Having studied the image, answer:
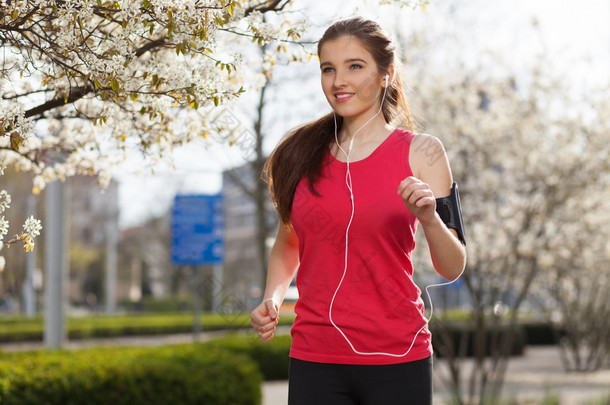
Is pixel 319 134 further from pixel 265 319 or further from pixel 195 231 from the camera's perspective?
pixel 195 231

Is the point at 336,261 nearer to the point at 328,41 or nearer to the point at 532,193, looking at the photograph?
the point at 328,41

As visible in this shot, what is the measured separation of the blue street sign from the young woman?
6936 mm

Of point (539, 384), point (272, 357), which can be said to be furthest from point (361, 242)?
point (539, 384)

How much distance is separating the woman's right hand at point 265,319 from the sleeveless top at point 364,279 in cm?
7

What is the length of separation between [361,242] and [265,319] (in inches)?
13.6

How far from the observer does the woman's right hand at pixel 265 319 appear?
2.00 meters

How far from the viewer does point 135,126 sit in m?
2.55

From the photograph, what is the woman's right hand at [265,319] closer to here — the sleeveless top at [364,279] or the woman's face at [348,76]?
the sleeveless top at [364,279]

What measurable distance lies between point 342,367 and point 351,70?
807 mm

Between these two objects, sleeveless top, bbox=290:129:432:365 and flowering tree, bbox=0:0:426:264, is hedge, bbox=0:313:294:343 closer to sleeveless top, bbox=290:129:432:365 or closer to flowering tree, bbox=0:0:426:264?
flowering tree, bbox=0:0:426:264

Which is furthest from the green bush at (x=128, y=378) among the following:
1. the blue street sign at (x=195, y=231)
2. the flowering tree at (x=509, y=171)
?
the flowering tree at (x=509, y=171)

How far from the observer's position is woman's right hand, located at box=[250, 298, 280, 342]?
2.00 m

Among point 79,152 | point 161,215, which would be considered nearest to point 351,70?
point 79,152

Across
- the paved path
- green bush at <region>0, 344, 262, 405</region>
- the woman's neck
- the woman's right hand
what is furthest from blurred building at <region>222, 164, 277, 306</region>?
the woman's right hand
